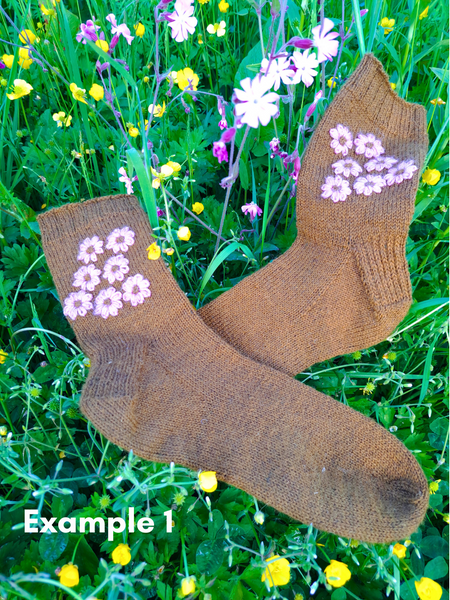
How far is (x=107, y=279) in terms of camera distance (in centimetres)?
156

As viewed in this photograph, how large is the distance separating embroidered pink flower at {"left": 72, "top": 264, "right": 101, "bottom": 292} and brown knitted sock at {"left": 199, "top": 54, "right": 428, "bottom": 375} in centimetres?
44

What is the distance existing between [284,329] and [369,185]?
2.11 ft

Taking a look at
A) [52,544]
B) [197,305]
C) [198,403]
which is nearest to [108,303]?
[197,305]

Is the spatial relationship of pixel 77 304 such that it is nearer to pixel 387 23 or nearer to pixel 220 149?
pixel 220 149

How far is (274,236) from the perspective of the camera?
71.6 inches

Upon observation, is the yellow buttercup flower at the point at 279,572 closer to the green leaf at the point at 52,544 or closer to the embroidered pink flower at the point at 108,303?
the green leaf at the point at 52,544

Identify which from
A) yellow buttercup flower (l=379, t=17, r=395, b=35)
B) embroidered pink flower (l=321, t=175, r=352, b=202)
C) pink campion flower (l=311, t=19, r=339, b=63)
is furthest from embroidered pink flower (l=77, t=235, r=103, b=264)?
yellow buttercup flower (l=379, t=17, r=395, b=35)

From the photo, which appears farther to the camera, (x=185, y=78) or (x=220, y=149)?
(x=185, y=78)

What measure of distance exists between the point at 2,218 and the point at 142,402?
97 cm

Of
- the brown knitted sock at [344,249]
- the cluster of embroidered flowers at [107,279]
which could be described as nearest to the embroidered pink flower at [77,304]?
the cluster of embroidered flowers at [107,279]

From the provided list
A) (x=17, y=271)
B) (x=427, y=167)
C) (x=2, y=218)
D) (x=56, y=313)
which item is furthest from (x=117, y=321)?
(x=427, y=167)

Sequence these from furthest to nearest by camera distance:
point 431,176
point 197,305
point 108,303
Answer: point 197,305, point 108,303, point 431,176

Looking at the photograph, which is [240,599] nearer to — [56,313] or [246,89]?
[56,313]

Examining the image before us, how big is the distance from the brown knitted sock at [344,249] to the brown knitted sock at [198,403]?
0.14 metres
